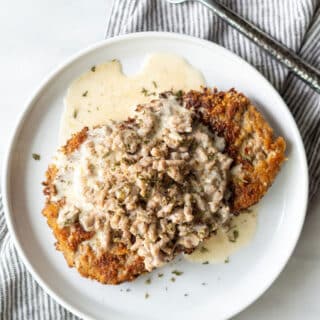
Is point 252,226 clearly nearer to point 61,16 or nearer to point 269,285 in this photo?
point 269,285


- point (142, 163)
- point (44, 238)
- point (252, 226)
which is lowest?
point (44, 238)

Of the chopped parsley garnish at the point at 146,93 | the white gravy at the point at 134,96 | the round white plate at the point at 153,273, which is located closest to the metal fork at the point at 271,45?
the round white plate at the point at 153,273

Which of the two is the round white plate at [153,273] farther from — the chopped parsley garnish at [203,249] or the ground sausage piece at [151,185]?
the ground sausage piece at [151,185]

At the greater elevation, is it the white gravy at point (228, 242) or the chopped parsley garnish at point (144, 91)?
the chopped parsley garnish at point (144, 91)

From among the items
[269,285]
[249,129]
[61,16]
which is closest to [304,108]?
[249,129]

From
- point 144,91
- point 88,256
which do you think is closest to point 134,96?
point 144,91

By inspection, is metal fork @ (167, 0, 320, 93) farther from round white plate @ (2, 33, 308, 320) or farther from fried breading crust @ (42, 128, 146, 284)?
fried breading crust @ (42, 128, 146, 284)

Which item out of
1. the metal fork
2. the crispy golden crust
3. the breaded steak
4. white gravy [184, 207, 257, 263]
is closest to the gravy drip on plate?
the breaded steak
